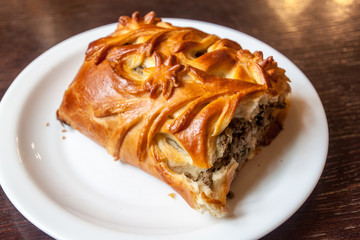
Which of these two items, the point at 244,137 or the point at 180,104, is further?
the point at 244,137

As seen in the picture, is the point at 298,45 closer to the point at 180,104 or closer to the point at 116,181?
the point at 180,104

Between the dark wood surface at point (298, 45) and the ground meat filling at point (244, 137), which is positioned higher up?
the ground meat filling at point (244, 137)

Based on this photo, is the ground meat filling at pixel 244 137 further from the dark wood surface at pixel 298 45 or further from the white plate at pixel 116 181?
the dark wood surface at pixel 298 45

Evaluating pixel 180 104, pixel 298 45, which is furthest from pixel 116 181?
pixel 298 45

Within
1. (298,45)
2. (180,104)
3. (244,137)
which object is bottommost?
(298,45)

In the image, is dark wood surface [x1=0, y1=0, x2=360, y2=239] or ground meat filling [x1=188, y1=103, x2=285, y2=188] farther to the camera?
dark wood surface [x1=0, y1=0, x2=360, y2=239]

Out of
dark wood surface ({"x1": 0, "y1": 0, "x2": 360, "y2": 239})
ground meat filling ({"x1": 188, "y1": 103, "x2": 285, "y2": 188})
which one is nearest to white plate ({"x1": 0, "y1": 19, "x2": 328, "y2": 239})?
ground meat filling ({"x1": 188, "y1": 103, "x2": 285, "y2": 188})

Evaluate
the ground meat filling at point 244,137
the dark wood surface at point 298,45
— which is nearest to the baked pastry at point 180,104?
the ground meat filling at point 244,137

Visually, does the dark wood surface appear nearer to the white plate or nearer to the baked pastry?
the white plate
